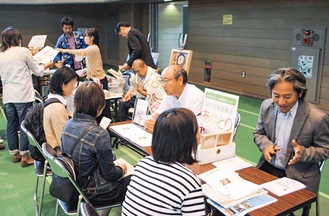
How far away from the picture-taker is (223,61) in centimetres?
776

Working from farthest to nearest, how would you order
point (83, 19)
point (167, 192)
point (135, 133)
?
point (83, 19) < point (135, 133) < point (167, 192)

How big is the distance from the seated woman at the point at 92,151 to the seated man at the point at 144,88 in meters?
1.22

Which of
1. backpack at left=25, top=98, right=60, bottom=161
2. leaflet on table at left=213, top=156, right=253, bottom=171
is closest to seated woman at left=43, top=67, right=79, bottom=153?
backpack at left=25, top=98, right=60, bottom=161

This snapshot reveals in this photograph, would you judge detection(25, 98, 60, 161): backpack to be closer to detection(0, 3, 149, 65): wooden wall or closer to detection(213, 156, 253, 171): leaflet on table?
detection(213, 156, 253, 171): leaflet on table

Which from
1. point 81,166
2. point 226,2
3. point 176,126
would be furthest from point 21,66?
point 226,2

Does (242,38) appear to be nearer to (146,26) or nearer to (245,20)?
(245,20)

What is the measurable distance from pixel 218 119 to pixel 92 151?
79 cm

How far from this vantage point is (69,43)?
5180 mm

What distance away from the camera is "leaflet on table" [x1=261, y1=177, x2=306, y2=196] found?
1.71 metres

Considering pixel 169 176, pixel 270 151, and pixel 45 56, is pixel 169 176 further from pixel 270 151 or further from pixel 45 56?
pixel 45 56

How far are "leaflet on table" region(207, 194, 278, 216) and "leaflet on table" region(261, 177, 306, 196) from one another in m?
0.09

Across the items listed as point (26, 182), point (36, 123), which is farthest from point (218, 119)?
point (26, 182)

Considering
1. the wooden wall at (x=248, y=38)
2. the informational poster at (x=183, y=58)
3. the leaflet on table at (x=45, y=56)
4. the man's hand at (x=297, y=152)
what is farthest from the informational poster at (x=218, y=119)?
the wooden wall at (x=248, y=38)

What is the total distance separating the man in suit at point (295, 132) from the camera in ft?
6.31
